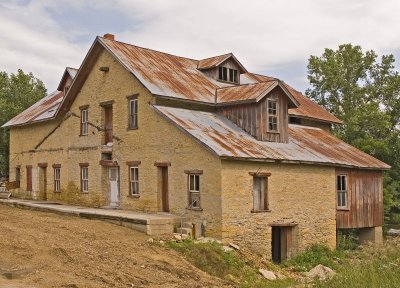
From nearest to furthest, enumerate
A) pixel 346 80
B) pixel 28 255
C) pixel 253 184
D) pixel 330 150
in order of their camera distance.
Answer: pixel 28 255 < pixel 253 184 < pixel 330 150 < pixel 346 80

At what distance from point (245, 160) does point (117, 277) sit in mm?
8071

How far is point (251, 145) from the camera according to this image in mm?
20750

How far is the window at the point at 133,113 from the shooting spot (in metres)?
23.5

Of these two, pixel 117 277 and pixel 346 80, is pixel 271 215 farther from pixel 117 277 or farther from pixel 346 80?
pixel 346 80

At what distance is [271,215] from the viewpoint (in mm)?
20188

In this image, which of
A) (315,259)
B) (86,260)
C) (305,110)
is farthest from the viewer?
(305,110)

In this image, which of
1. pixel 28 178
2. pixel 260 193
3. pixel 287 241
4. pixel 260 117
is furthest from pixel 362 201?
pixel 28 178

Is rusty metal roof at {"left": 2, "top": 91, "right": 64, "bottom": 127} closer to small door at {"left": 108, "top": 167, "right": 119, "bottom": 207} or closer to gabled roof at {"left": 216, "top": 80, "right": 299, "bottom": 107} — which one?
small door at {"left": 108, "top": 167, "right": 119, "bottom": 207}

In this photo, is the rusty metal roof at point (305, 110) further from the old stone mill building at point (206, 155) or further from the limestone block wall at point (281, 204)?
the limestone block wall at point (281, 204)

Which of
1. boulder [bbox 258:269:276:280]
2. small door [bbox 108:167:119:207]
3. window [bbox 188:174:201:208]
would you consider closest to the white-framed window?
window [bbox 188:174:201:208]

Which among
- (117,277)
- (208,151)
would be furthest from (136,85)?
(117,277)

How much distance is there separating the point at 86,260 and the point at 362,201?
16337 millimetres

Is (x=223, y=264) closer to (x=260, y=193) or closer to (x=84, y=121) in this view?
(x=260, y=193)

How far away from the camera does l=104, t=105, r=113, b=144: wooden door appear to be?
25.5 metres
